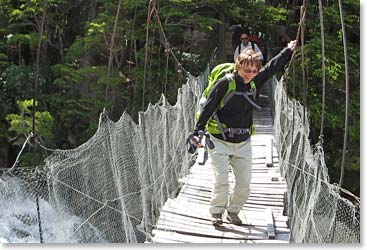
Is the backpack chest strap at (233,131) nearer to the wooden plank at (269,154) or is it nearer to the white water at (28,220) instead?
the wooden plank at (269,154)

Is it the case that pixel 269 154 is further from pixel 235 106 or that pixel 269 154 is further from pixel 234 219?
pixel 235 106

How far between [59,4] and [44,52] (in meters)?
0.55

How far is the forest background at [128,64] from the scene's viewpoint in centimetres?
479

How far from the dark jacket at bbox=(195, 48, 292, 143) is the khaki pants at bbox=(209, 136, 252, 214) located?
30mm

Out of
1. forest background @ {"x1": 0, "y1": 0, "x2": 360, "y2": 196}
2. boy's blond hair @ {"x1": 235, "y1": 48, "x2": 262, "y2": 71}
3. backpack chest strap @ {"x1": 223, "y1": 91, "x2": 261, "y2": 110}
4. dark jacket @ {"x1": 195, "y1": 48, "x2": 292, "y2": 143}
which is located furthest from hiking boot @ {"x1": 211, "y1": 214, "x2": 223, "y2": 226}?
forest background @ {"x1": 0, "y1": 0, "x2": 360, "y2": 196}

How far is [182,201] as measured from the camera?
2066 mm

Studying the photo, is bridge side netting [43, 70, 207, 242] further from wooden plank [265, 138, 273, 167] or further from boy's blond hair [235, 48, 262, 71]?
boy's blond hair [235, 48, 262, 71]

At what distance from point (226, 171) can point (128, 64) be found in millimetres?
3935

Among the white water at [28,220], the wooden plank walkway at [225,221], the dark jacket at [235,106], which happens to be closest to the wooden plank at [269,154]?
the wooden plank walkway at [225,221]

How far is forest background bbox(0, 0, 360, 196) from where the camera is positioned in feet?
15.7

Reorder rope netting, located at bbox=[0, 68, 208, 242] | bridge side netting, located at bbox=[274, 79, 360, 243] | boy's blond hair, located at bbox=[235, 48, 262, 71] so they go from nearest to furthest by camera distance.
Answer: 1. boy's blond hair, located at bbox=[235, 48, 262, 71]
2. bridge side netting, located at bbox=[274, 79, 360, 243]
3. rope netting, located at bbox=[0, 68, 208, 242]

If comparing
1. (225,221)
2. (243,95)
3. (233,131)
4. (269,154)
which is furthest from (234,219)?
(269,154)

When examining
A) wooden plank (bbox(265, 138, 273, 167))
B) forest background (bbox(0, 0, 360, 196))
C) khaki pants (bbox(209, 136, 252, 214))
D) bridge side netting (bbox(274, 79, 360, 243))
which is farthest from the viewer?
forest background (bbox(0, 0, 360, 196))

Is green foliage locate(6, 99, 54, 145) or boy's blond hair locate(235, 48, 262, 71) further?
green foliage locate(6, 99, 54, 145)
